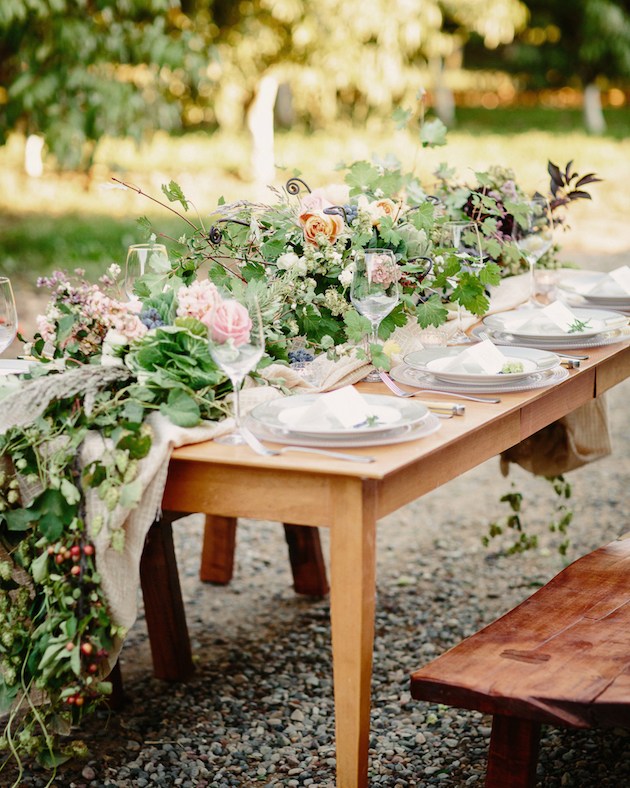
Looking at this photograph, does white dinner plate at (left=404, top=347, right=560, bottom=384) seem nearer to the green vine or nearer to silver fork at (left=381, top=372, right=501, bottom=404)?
silver fork at (left=381, top=372, right=501, bottom=404)

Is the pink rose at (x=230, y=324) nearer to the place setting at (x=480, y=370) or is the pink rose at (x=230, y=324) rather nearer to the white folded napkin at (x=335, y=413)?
the white folded napkin at (x=335, y=413)

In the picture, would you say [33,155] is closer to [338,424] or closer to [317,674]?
[317,674]

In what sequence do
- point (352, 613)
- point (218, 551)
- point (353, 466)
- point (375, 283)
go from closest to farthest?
1. point (353, 466)
2. point (352, 613)
3. point (375, 283)
4. point (218, 551)

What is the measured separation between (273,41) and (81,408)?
990cm

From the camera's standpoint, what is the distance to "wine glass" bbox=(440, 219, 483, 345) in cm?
299

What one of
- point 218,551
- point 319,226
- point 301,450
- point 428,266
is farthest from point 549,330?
point 218,551

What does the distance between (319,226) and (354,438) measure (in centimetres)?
76

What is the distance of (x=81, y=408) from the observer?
2.14 m

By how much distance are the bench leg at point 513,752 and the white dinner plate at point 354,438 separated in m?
0.55

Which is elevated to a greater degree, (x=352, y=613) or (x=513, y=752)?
(x=352, y=613)

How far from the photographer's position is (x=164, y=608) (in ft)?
10.1

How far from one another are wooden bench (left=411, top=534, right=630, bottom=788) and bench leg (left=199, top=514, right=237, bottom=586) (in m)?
1.55

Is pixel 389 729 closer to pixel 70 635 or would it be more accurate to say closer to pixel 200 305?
pixel 70 635

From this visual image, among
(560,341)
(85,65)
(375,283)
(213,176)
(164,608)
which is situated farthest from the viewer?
(213,176)
